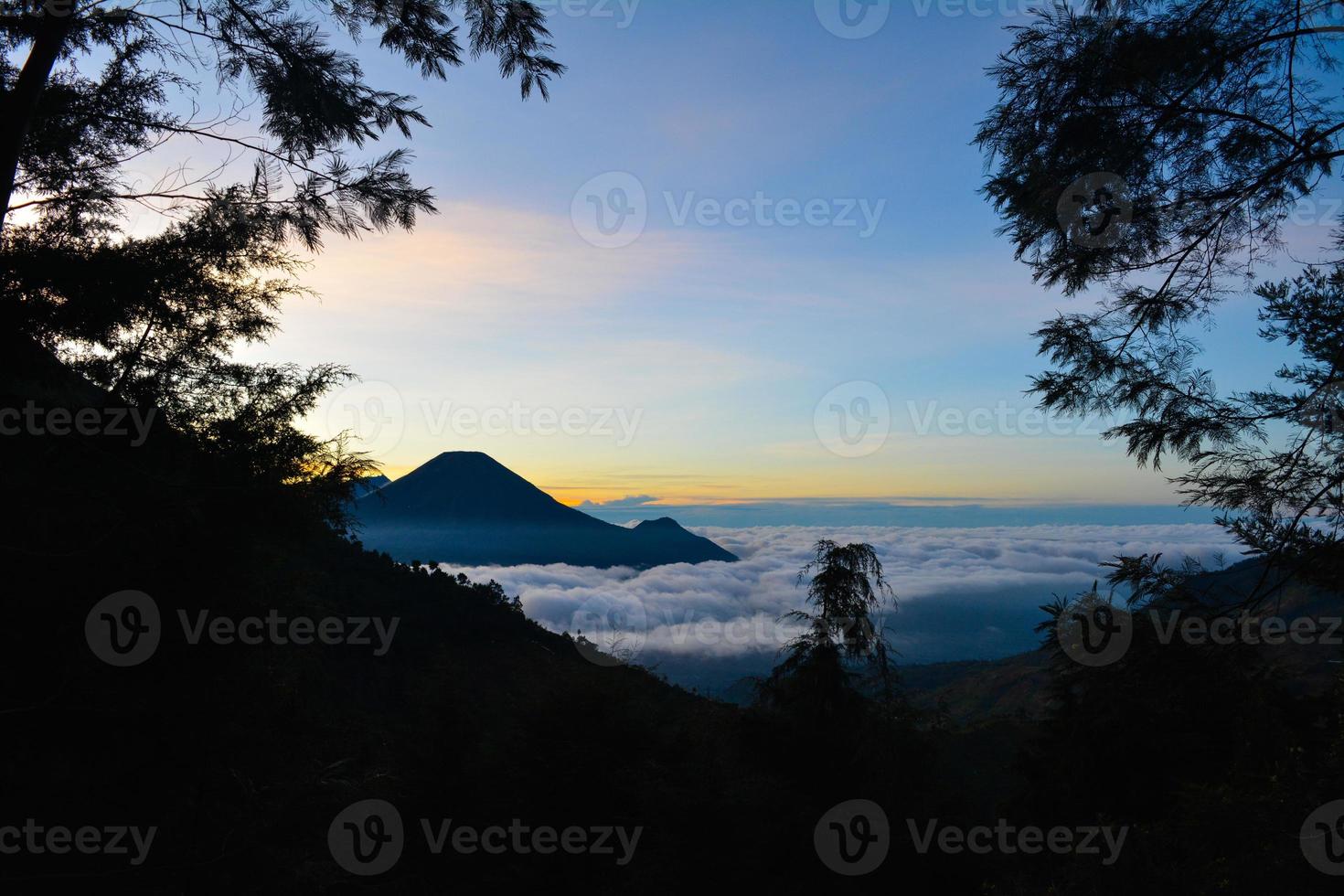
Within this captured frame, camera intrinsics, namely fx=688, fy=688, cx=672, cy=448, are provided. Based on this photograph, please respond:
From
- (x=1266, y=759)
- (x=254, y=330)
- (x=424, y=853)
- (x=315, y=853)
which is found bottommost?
(x=424, y=853)

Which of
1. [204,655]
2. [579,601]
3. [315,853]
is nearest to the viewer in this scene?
[204,655]

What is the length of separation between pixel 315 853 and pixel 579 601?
162429 millimetres

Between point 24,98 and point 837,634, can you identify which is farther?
point 837,634

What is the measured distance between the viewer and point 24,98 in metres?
4.73

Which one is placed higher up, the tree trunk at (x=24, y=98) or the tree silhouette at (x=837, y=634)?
the tree trunk at (x=24, y=98)

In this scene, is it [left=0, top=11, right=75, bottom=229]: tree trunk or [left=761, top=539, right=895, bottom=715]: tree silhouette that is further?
[left=761, top=539, right=895, bottom=715]: tree silhouette

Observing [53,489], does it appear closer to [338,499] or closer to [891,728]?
[338,499]

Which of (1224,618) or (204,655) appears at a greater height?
(1224,618)

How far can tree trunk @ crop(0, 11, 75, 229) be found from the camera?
15.2 ft

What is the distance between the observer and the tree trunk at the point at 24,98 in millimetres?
4637

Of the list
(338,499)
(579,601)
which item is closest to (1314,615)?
(338,499)

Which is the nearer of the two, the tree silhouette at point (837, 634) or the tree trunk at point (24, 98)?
the tree trunk at point (24, 98)

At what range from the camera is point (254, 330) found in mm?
9508

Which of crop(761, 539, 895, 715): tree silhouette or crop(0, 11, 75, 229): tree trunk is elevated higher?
crop(0, 11, 75, 229): tree trunk
